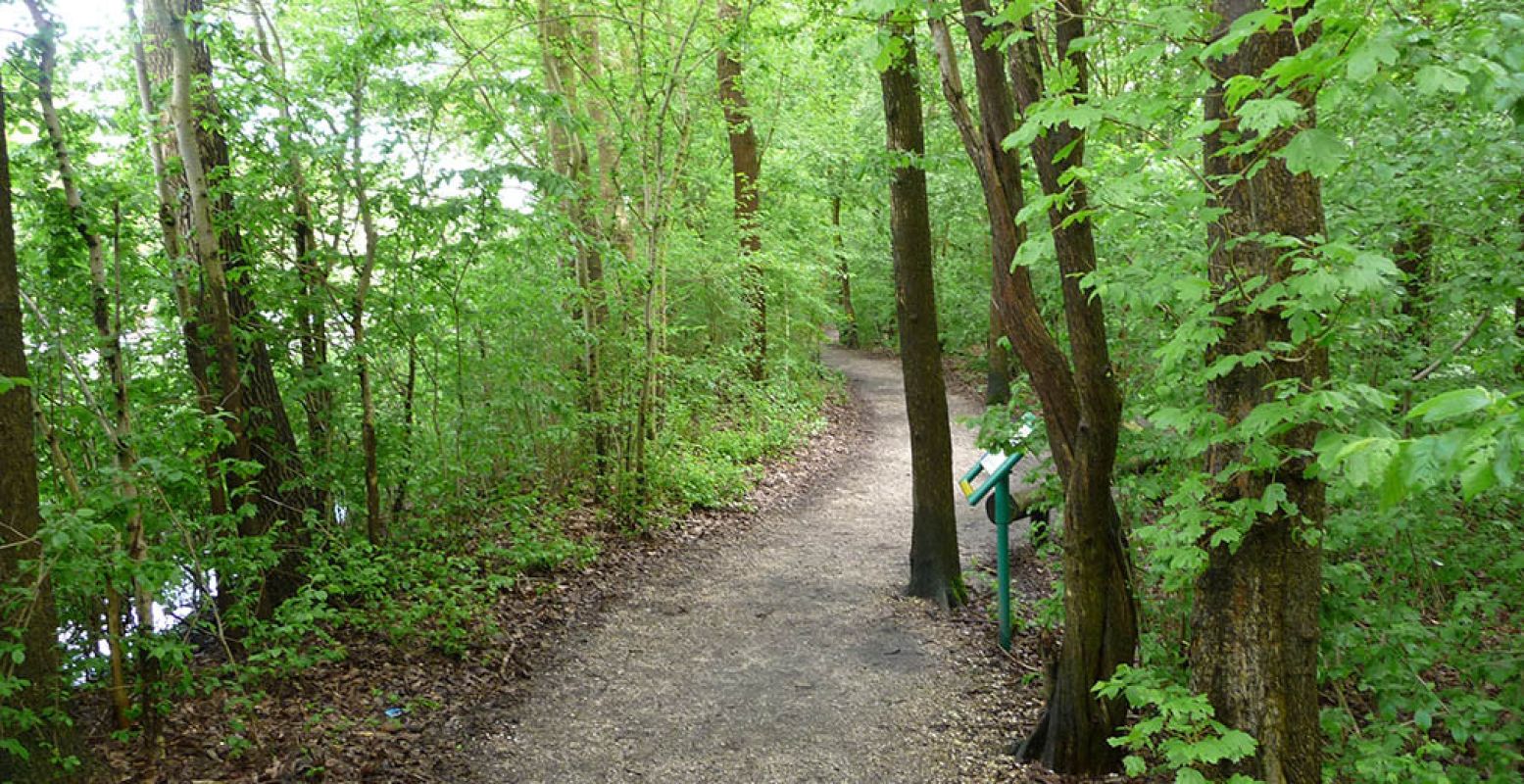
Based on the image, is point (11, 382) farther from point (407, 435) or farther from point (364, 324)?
point (407, 435)

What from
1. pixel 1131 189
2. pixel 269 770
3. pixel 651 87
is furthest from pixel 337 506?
pixel 1131 189

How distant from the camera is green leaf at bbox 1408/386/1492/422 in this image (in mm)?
1469

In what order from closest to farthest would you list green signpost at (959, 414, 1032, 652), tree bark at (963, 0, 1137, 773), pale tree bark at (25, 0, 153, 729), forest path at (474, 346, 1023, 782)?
pale tree bark at (25, 0, 153, 729) → tree bark at (963, 0, 1137, 773) → forest path at (474, 346, 1023, 782) → green signpost at (959, 414, 1032, 652)

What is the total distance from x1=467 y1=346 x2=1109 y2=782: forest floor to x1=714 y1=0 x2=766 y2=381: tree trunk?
5.21m

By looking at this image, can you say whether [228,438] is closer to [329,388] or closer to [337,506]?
[329,388]

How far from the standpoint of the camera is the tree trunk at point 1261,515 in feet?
10.0

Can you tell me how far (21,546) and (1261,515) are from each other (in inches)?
187

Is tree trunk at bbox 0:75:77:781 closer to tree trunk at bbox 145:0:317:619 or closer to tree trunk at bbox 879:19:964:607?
tree trunk at bbox 145:0:317:619

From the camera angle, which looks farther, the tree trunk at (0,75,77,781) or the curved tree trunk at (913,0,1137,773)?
the curved tree trunk at (913,0,1137,773)

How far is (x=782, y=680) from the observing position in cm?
567

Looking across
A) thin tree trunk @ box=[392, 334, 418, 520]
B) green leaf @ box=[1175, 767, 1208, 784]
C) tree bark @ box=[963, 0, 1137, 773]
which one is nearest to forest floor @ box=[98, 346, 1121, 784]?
tree bark @ box=[963, 0, 1137, 773]

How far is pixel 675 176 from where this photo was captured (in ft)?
29.2

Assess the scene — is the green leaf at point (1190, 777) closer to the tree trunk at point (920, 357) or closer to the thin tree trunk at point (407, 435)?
the tree trunk at point (920, 357)

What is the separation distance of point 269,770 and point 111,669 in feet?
2.84
